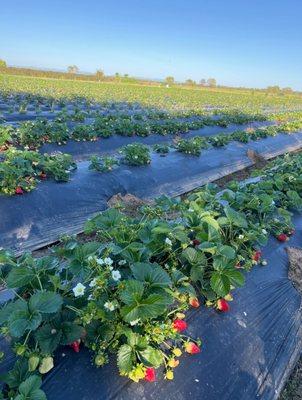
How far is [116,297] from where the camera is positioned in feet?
6.72

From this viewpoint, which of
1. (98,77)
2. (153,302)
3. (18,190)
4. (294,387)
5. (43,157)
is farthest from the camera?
(98,77)

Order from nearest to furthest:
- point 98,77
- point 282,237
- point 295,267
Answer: point 295,267
point 282,237
point 98,77

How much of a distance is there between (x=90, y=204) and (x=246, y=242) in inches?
134

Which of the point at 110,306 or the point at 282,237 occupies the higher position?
A: the point at 110,306

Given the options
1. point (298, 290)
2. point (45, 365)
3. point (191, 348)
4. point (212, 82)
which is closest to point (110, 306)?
point (45, 365)

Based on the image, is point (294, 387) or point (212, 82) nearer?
point (294, 387)

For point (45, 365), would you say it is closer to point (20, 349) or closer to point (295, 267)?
point (20, 349)

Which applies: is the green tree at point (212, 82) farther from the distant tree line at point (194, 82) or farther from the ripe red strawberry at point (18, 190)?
the ripe red strawberry at point (18, 190)

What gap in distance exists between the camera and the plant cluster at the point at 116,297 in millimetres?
1802

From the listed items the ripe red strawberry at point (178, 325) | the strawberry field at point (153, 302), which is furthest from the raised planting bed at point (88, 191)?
the ripe red strawberry at point (178, 325)

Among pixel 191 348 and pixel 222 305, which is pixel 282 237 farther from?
pixel 191 348

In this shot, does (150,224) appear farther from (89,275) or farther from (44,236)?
(44,236)

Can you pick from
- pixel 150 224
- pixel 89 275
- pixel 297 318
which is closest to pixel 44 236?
pixel 150 224

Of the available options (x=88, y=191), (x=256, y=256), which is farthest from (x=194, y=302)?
(x=88, y=191)
